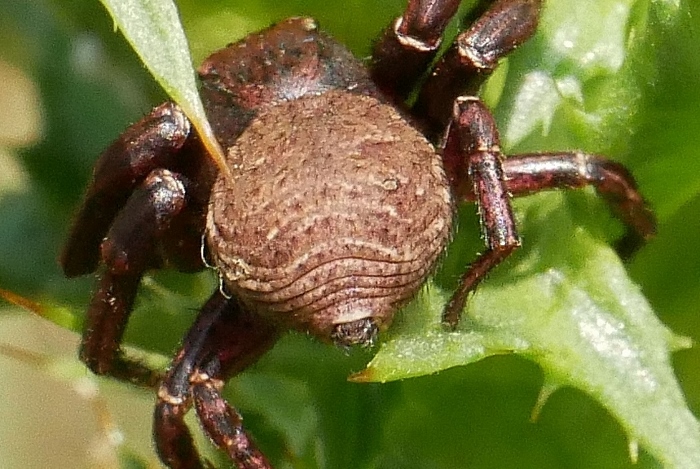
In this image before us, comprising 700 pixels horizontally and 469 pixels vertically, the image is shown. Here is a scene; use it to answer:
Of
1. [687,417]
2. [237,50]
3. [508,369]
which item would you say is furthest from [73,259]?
[687,417]

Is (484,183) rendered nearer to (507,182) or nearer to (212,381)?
(507,182)

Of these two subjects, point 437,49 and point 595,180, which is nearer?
point 595,180

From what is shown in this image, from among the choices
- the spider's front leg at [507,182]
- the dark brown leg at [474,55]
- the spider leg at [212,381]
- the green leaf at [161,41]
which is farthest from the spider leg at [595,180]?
the green leaf at [161,41]

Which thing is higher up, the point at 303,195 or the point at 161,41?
the point at 161,41

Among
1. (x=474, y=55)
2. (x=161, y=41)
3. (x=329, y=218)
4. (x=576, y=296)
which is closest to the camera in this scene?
(x=161, y=41)

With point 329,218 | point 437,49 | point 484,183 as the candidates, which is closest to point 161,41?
point 329,218

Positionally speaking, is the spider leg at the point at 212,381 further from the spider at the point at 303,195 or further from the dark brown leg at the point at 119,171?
the dark brown leg at the point at 119,171
